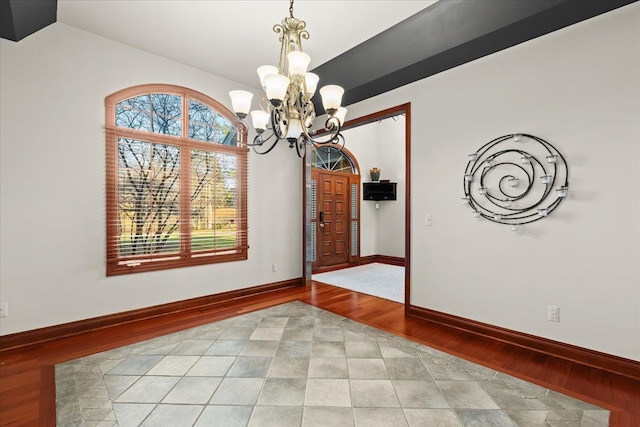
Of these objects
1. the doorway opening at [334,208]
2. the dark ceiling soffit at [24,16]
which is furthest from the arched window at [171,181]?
the doorway opening at [334,208]

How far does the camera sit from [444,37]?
8.67 feet

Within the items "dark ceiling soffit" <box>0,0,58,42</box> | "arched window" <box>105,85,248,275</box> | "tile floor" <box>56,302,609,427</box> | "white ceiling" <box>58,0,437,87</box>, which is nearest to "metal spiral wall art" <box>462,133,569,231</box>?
"tile floor" <box>56,302,609,427</box>

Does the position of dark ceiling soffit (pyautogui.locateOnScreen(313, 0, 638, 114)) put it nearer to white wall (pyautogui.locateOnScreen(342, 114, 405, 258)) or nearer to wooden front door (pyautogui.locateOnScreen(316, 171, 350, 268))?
wooden front door (pyautogui.locateOnScreen(316, 171, 350, 268))

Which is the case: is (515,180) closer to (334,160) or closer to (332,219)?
(332,219)

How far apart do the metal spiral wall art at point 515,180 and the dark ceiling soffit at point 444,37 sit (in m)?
0.86

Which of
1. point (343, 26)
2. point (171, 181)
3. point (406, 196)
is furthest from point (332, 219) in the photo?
point (343, 26)

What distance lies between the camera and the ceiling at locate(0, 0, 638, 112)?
2.28 m

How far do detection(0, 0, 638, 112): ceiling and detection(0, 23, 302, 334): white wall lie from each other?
25cm

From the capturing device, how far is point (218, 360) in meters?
2.36

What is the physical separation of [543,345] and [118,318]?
4105 millimetres

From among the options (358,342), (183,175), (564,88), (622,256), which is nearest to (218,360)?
(358,342)

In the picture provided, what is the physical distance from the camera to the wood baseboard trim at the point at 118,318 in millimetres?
2604

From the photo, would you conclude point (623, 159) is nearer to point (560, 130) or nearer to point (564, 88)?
point (560, 130)

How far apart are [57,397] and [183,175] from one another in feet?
7.78
